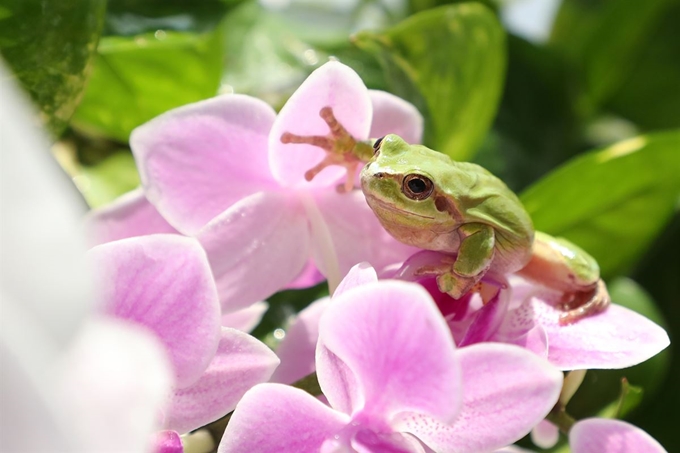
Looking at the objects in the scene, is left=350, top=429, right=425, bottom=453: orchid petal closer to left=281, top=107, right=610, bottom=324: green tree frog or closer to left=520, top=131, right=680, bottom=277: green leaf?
left=281, top=107, right=610, bottom=324: green tree frog

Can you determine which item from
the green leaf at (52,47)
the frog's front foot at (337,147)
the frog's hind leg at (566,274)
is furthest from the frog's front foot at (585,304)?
the green leaf at (52,47)

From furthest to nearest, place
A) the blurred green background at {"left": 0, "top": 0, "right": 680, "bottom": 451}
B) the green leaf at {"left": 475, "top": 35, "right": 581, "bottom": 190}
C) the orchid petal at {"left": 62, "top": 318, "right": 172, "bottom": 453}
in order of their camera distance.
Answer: the green leaf at {"left": 475, "top": 35, "right": 581, "bottom": 190}, the blurred green background at {"left": 0, "top": 0, "right": 680, "bottom": 451}, the orchid petal at {"left": 62, "top": 318, "right": 172, "bottom": 453}

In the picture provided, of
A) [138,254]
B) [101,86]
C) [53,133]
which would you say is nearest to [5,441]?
[138,254]

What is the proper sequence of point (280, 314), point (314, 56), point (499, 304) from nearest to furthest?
point (499, 304), point (280, 314), point (314, 56)

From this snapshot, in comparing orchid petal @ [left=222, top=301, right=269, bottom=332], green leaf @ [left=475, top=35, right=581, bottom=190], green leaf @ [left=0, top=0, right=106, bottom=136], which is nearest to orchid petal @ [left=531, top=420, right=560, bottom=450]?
orchid petal @ [left=222, top=301, right=269, bottom=332]

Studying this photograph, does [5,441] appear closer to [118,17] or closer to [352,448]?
[352,448]
